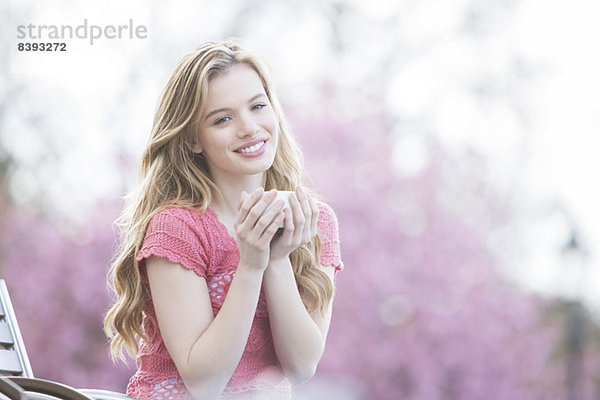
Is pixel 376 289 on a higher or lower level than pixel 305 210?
lower

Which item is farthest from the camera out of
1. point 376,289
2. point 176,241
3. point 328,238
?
point 376,289

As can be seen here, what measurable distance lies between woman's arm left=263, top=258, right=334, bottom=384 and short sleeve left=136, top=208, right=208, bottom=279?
A: 5.7 inches

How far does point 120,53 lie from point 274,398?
20.0 ft

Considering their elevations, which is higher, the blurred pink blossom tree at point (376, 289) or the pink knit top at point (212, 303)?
the pink knit top at point (212, 303)

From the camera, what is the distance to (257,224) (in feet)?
5.10

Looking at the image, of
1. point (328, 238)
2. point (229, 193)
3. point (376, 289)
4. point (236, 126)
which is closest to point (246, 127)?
point (236, 126)

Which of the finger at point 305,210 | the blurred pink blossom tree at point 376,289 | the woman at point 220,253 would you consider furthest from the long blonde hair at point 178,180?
the blurred pink blossom tree at point 376,289

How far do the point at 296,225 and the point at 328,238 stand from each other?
0.34 metres

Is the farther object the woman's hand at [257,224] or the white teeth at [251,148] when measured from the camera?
the white teeth at [251,148]

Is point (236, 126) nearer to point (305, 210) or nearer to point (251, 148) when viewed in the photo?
point (251, 148)

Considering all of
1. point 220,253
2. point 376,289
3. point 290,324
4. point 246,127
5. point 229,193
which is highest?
point 246,127

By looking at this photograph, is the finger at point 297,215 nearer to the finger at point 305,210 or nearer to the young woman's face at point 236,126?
the finger at point 305,210

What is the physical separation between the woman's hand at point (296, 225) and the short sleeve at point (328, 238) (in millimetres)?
279

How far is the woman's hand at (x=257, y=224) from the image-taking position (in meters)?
1.55
